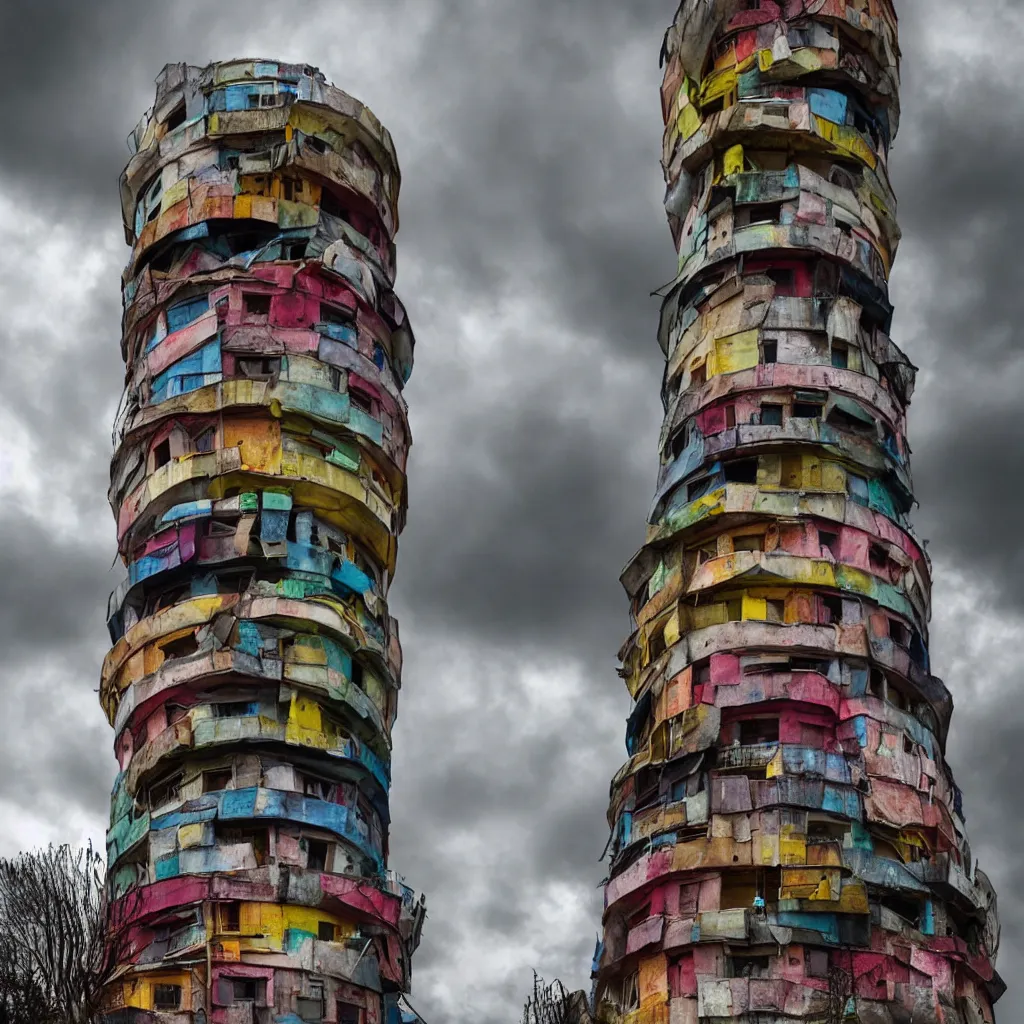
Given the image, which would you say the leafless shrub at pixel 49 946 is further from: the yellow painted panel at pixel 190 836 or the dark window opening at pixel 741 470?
the dark window opening at pixel 741 470

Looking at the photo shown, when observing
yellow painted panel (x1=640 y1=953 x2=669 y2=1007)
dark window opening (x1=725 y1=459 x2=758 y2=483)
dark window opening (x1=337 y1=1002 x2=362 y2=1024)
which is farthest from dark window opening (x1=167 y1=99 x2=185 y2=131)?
yellow painted panel (x1=640 y1=953 x2=669 y2=1007)

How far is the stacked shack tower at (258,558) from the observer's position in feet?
196

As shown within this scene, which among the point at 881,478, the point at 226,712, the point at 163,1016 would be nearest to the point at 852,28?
the point at 881,478

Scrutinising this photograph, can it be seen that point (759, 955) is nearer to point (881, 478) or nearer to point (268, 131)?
point (881, 478)

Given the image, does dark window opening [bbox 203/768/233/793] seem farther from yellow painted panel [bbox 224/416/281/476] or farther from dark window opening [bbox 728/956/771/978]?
dark window opening [bbox 728/956/771/978]

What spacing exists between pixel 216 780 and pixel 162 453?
391 inches

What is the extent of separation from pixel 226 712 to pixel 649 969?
40.3 ft

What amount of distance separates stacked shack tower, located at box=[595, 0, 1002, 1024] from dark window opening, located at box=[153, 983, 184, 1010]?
10.2m

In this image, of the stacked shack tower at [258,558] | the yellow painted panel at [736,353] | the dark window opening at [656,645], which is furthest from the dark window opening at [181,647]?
the yellow painted panel at [736,353]

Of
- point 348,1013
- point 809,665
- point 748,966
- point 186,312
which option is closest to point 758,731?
point 809,665

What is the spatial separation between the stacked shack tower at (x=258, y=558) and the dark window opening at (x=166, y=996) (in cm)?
5

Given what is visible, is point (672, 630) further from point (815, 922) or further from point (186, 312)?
point (186, 312)

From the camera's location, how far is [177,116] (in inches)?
2876

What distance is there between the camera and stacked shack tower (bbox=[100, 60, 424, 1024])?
196ft
